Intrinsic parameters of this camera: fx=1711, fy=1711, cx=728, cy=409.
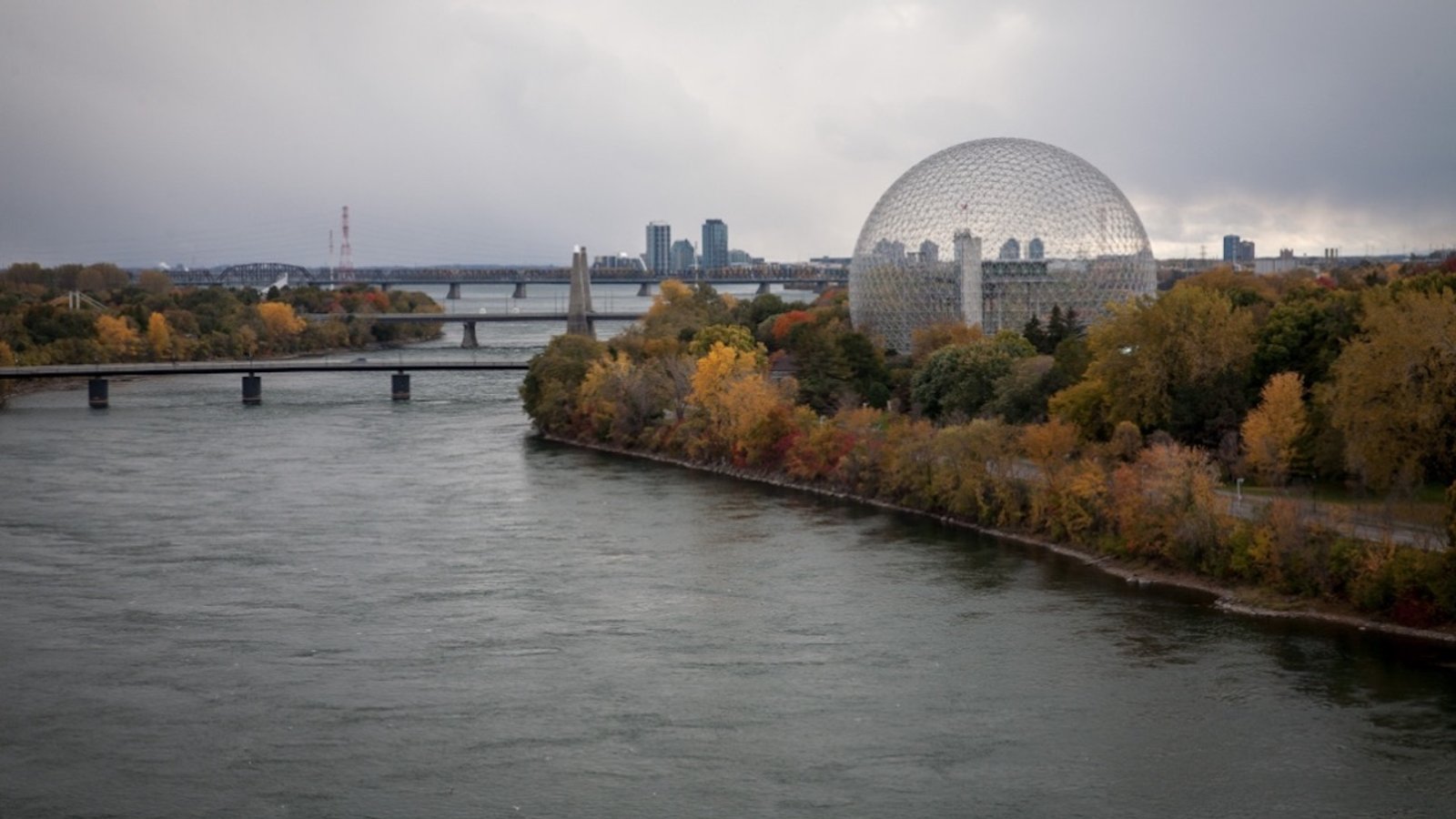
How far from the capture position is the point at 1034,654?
1727 cm

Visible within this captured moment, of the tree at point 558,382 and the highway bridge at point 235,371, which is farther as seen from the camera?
the highway bridge at point 235,371

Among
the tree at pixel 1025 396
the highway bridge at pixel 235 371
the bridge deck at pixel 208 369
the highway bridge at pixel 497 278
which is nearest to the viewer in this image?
the tree at pixel 1025 396

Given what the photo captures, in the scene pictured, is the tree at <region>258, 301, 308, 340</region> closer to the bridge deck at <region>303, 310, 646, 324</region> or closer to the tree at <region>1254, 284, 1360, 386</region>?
the bridge deck at <region>303, 310, 646, 324</region>

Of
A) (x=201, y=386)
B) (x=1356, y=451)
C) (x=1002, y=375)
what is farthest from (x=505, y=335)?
(x=1356, y=451)

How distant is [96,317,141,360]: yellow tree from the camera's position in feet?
192

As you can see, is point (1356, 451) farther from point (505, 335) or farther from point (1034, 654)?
point (505, 335)

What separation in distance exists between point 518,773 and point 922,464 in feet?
42.1

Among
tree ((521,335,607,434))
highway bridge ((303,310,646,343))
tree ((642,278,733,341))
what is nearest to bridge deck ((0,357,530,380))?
tree ((642,278,733,341))

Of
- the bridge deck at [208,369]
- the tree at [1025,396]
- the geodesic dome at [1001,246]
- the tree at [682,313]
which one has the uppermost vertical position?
the geodesic dome at [1001,246]

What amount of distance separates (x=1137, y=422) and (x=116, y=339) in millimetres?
44000

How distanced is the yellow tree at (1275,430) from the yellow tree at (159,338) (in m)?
46.0

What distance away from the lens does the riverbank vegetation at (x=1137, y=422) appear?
19.5 metres

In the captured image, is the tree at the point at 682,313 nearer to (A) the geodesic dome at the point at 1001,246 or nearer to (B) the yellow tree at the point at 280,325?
(A) the geodesic dome at the point at 1001,246

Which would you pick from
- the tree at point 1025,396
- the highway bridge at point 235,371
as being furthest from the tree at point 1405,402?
the highway bridge at point 235,371
